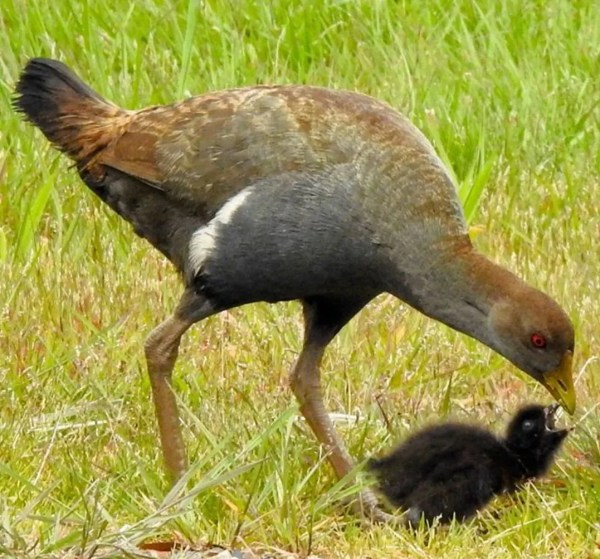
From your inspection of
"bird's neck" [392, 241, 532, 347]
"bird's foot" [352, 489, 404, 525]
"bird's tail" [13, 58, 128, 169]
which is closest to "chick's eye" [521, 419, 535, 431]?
"bird's neck" [392, 241, 532, 347]

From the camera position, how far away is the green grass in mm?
4879

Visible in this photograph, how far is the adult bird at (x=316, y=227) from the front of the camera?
5219 millimetres

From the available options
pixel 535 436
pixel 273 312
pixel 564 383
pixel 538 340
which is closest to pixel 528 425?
pixel 535 436

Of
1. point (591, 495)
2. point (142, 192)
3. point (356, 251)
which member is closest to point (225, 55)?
point (142, 192)

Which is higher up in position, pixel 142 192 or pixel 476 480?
pixel 142 192

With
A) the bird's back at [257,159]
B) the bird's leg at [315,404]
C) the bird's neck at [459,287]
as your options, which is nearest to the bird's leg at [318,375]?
the bird's leg at [315,404]

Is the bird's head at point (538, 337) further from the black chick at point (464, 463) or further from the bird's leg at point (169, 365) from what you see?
the bird's leg at point (169, 365)

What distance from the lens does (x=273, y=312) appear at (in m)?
6.66

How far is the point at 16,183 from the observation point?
7.56 meters

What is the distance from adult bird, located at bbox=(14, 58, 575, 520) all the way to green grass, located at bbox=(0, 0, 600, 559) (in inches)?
11.3

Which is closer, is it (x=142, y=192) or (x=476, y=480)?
(x=476, y=480)

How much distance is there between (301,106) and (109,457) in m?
1.18

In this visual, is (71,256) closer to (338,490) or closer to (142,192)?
(142,192)

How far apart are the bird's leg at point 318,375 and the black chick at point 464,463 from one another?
4.4 inches
